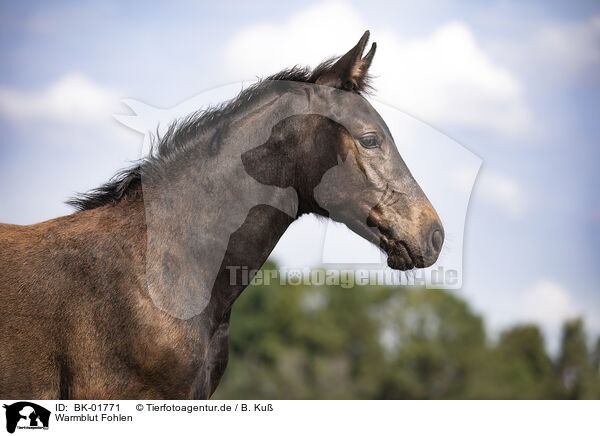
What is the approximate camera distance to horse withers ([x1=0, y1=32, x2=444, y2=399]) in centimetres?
407

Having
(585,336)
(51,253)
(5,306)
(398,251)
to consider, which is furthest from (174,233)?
(585,336)

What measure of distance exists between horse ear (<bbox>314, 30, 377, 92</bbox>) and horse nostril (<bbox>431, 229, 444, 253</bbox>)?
1395mm

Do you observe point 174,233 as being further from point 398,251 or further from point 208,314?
point 398,251

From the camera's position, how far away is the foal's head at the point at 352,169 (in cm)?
443

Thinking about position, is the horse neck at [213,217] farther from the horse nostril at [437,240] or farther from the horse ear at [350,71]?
the horse nostril at [437,240]

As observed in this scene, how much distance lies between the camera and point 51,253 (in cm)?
438

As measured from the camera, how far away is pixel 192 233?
4395 mm

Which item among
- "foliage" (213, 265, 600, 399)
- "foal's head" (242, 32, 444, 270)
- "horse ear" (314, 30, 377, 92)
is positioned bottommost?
"foliage" (213, 265, 600, 399)
